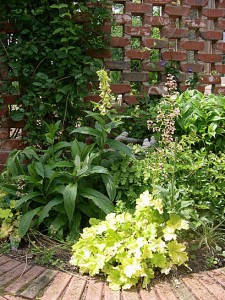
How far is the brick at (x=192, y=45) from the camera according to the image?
12.7ft

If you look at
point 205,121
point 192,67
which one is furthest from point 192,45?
point 205,121

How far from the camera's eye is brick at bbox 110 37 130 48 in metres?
3.67

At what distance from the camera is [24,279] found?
83.5 inches

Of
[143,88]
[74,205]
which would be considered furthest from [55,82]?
[74,205]

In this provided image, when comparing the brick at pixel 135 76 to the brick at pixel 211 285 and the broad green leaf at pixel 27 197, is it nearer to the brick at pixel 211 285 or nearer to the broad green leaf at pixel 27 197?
the broad green leaf at pixel 27 197

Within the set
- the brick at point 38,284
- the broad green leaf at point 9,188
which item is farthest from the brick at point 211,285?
the broad green leaf at point 9,188

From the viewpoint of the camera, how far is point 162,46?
380 cm

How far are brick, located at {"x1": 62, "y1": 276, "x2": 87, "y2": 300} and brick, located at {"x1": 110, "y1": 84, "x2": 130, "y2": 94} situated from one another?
2038 mm

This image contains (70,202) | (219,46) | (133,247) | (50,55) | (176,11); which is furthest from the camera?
(219,46)

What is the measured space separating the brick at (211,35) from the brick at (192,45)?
72 millimetres

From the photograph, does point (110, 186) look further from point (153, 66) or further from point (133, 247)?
point (153, 66)

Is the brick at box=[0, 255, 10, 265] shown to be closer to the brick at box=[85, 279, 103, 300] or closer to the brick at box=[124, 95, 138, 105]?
the brick at box=[85, 279, 103, 300]

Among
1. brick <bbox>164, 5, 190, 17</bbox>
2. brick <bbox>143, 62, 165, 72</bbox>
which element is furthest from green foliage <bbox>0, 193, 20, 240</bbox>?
brick <bbox>164, 5, 190, 17</bbox>

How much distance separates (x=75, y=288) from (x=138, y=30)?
8.43ft
